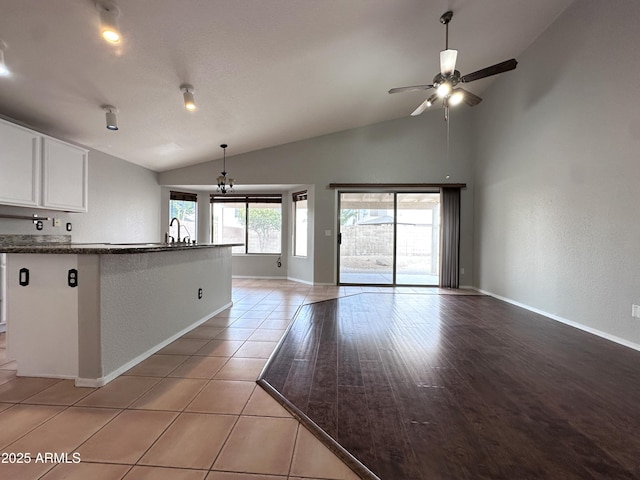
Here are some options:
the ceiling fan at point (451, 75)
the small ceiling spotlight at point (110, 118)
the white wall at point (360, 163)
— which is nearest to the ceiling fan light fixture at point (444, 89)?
the ceiling fan at point (451, 75)

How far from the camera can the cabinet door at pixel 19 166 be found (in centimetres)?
314

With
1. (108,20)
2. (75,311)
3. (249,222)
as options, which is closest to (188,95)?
(108,20)

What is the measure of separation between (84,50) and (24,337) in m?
2.49

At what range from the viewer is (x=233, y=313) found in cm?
392

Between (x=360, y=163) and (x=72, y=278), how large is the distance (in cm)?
533

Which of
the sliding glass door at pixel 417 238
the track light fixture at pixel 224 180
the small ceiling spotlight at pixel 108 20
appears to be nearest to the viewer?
the small ceiling spotlight at pixel 108 20

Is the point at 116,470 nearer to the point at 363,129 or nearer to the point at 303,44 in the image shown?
the point at 303,44

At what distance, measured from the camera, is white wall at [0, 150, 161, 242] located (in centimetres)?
422

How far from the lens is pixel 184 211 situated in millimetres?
7117

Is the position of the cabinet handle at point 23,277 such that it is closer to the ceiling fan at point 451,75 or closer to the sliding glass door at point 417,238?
the ceiling fan at point 451,75

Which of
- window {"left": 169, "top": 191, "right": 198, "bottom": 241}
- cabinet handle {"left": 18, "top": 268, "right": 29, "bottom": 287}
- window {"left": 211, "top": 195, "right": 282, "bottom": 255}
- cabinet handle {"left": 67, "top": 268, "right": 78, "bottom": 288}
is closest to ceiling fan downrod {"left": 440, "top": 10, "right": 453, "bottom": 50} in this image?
cabinet handle {"left": 67, "top": 268, "right": 78, "bottom": 288}

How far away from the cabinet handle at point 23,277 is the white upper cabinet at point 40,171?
1.79m

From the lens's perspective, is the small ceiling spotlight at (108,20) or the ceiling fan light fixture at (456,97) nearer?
the small ceiling spotlight at (108,20)

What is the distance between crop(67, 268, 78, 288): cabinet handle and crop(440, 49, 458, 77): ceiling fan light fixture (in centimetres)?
359
